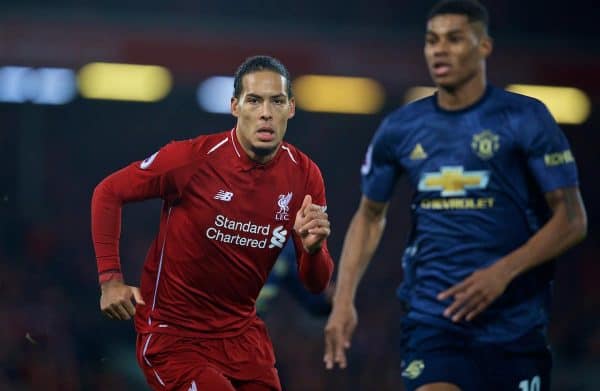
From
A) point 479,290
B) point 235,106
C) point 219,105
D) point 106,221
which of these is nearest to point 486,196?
point 479,290

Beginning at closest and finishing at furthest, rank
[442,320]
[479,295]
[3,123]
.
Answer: [479,295] < [442,320] < [3,123]

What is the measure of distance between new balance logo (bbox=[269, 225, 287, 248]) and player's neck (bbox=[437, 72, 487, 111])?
1.15 meters

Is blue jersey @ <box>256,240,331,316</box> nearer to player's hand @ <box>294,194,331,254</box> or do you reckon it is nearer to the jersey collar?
the jersey collar

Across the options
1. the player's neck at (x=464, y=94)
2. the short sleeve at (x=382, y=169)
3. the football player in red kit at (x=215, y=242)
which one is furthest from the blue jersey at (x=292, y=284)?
the player's neck at (x=464, y=94)

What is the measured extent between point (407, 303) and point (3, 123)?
10.2 m

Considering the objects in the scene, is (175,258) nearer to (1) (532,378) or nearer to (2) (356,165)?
(1) (532,378)

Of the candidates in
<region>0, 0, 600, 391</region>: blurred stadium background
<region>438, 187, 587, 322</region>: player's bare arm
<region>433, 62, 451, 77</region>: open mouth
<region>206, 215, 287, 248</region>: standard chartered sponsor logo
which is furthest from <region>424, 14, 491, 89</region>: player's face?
<region>0, 0, 600, 391</region>: blurred stadium background

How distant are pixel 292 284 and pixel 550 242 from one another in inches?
131

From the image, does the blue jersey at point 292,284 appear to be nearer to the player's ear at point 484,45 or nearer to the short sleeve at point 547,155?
the player's ear at point 484,45

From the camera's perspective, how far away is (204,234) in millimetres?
5148

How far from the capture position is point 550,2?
51.8 feet

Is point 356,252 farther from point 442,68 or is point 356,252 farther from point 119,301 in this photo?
point 119,301

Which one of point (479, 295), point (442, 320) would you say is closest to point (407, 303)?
point (442, 320)

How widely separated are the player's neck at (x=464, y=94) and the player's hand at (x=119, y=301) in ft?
5.12
